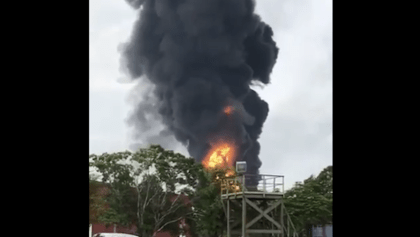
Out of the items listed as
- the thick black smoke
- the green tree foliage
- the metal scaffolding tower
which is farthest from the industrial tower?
the thick black smoke

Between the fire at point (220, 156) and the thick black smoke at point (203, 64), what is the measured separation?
2.93 feet

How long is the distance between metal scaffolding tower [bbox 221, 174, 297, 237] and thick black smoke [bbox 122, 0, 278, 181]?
40.7 ft

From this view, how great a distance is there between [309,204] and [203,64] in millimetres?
18179

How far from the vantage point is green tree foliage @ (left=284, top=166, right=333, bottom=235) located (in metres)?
32.5

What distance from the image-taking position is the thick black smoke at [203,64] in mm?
43375

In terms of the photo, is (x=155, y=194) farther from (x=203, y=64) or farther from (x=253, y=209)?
(x=203, y=64)

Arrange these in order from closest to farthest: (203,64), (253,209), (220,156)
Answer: (253,209) < (220,156) < (203,64)

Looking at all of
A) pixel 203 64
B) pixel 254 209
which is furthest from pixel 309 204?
pixel 203 64

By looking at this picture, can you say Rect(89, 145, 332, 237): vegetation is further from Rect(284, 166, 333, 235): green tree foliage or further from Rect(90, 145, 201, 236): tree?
Rect(284, 166, 333, 235): green tree foliage

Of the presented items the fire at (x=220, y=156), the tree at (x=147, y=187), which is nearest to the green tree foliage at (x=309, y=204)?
the fire at (x=220, y=156)

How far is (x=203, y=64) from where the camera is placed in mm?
47500
